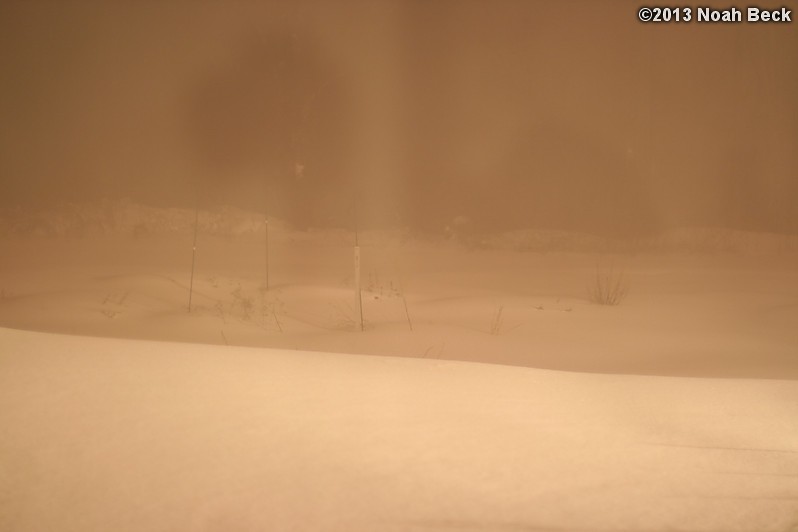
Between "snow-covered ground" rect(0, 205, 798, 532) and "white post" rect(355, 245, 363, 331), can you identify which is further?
"white post" rect(355, 245, 363, 331)

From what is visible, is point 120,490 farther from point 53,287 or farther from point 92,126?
point 92,126

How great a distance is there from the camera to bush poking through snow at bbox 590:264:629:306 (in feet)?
22.9

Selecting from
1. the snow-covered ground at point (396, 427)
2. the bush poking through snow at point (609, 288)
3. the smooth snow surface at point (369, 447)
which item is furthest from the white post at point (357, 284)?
the bush poking through snow at point (609, 288)

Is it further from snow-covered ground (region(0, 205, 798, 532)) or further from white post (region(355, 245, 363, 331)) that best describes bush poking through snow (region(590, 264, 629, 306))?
white post (region(355, 245, 363, 331))

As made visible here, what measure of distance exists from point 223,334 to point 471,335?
1858mm

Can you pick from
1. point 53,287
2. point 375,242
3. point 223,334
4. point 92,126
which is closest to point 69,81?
point 92,126

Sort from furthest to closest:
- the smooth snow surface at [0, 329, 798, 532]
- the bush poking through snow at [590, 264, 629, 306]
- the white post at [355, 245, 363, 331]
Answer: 1. the bush poking through snow at [590, 264, 629, 306]
2. the white post at [355, 245, 363, 331]
3. the smooth snow surface at [0, 329, 798, 532]

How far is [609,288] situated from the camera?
752 centimetres

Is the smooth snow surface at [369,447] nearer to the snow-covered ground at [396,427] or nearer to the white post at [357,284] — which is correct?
the snow-covered ground at [396,427]

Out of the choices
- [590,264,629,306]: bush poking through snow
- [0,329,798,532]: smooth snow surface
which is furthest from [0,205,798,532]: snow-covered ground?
[590,264,629,306]: bush poking through snow

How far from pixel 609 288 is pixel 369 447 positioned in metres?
6.07

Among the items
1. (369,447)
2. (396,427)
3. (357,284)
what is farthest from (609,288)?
(369,447)

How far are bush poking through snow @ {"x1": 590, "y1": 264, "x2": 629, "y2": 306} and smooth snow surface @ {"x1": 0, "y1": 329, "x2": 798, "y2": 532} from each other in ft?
13.4

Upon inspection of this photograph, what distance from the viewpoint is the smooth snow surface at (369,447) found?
5.25 feet
